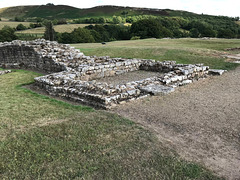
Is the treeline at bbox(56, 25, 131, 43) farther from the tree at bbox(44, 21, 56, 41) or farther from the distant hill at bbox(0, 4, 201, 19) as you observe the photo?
→ the distant hill at bbox(0, 4, 201, 19)

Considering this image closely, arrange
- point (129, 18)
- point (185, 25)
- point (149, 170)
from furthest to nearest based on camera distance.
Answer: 1. point (129, 18)
2. point (185, 25)
3. point (149, 170)

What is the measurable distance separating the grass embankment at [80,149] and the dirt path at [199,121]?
518mm

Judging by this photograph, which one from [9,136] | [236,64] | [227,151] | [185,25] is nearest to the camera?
[227,151]

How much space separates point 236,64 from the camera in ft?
53.8

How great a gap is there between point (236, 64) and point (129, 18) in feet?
270

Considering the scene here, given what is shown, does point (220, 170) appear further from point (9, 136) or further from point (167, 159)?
point (9, 136)

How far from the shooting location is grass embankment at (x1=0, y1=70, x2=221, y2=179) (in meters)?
4.61

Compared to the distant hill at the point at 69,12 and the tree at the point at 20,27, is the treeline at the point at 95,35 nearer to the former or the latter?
the tree at the point at 20,27

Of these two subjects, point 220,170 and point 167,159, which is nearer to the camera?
point 220,170

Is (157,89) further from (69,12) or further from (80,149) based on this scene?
(69,12)

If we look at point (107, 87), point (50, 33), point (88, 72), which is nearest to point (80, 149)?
point (107, 87)

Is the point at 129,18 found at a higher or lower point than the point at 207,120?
higher

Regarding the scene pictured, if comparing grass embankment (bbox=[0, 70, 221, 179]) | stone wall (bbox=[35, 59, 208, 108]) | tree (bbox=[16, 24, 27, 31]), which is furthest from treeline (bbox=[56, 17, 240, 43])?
grass embankment (bbox=[0, 70, 221, 179])

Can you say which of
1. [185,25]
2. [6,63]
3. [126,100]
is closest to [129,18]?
[185,25]
